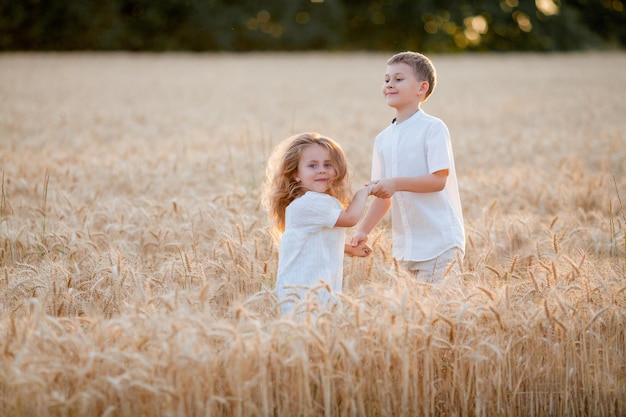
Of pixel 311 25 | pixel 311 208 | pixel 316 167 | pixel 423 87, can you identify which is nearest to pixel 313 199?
→ pixel 311 208

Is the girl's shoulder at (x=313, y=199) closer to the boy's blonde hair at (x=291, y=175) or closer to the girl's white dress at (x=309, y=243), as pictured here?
the girl's white dress at (x=309, y=243)

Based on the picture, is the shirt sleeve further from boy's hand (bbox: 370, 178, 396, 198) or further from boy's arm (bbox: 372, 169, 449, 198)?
boy's hand (bbox: 370, 178, 396, 198)

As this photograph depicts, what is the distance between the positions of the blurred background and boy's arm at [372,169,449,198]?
36.1 meters

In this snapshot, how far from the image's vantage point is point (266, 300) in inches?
144

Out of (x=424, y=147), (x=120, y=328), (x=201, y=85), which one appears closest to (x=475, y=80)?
(x=201, y=85)

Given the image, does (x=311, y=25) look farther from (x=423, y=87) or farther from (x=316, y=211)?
(x=316, y=211)

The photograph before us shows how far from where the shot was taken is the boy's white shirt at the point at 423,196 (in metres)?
3.94

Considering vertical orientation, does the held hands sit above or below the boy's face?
below

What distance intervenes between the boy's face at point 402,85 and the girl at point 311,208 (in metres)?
0.49

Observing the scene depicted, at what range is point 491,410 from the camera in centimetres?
300

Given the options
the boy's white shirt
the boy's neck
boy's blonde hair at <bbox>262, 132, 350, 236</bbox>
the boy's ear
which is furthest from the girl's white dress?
the boy's ear

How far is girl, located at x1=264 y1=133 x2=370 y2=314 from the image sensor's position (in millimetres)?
3691

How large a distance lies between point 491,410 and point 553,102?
45.5 feet

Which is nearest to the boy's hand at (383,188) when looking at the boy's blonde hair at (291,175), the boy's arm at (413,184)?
the boy's arm at (413,184)
